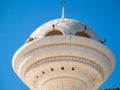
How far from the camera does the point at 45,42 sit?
19469 millimetres

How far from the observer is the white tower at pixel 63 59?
64.0 feet

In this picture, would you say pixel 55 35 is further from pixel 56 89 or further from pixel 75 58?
pixel 56 89

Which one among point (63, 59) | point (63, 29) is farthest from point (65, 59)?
point (63, 29)

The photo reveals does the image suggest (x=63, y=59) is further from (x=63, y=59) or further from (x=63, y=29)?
(x=63, y=29)

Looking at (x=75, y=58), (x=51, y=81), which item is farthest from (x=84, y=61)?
(x=51, y=81)

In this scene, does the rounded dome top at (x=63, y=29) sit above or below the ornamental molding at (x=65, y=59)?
above

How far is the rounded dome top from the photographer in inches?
814

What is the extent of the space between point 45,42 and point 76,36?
1681 millimetres

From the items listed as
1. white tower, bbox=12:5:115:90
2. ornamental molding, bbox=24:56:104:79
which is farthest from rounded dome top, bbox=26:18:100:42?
ornamental molding, bbox=24:56:104:79

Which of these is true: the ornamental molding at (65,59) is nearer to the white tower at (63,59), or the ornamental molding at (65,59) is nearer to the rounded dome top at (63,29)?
the white tower at (63,59)

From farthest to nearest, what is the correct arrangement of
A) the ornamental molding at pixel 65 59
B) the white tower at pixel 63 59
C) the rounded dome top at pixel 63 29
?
the rounded dome top at pixel 63 29 < the ornamental molding at pixel 65 59 < the white tower at pixel 63 59

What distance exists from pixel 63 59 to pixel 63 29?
1940 millimetres

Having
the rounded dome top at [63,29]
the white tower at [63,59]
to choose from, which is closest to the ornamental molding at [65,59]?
the white tower at [63,59]

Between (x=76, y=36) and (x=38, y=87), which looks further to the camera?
(x=38, y=87)
